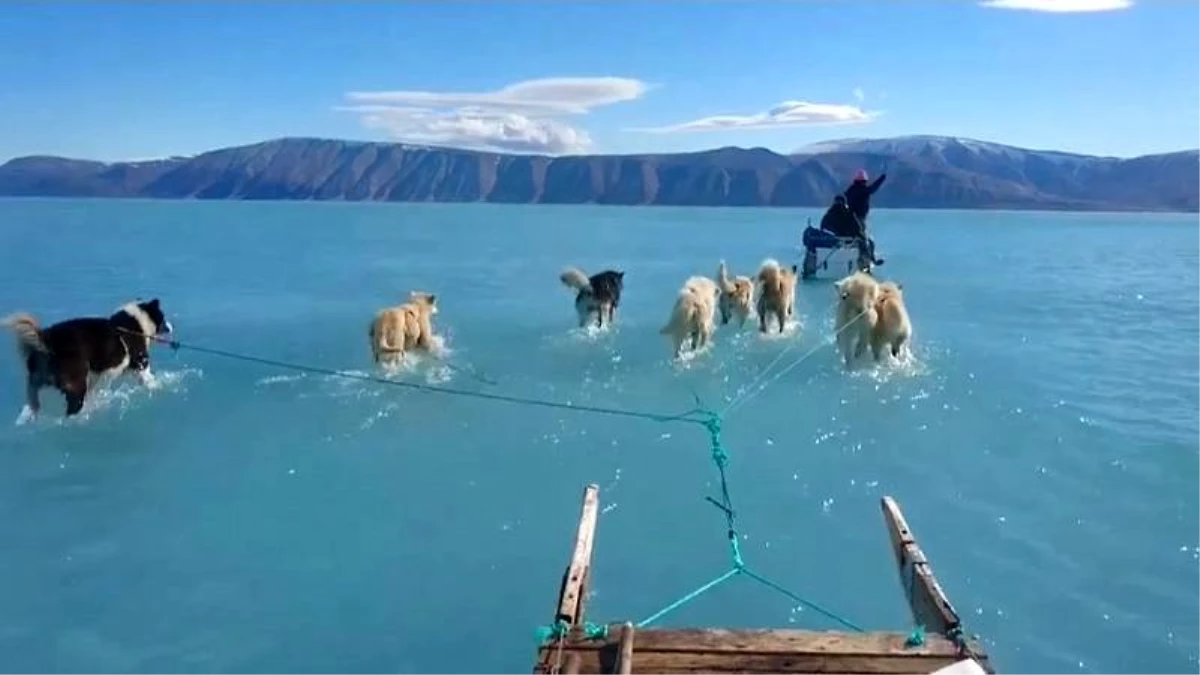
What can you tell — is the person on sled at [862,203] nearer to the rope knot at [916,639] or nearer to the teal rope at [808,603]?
the teal rope at [808,603]

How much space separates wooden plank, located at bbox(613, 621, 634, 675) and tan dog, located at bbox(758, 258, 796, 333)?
9387 mm

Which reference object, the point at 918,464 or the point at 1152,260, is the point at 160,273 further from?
the point at 1152,260

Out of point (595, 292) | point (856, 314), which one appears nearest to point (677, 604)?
point (856, 314)

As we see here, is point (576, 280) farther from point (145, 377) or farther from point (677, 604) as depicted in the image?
point (677, 604)

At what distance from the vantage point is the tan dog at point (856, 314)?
10851 mm

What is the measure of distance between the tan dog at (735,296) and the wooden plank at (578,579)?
8635 mm

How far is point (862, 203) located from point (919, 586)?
56.6 feet

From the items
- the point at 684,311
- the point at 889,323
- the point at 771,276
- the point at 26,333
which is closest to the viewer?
the point at 26,333

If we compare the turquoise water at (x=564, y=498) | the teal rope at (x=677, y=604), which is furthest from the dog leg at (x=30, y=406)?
the teal rope at (x=677, y=604)

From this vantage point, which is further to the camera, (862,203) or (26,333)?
(862,203)

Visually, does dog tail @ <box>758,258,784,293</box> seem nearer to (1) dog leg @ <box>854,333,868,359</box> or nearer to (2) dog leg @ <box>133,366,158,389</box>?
(1) dog leg @ <box>854,333,868,359</box>

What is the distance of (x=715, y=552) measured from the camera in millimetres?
6148

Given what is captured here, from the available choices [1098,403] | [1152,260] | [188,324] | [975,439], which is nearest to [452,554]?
[975,439]

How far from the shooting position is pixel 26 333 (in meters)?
8.91
